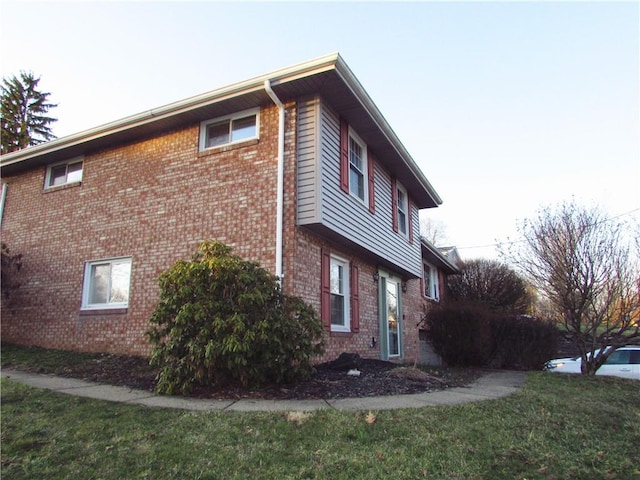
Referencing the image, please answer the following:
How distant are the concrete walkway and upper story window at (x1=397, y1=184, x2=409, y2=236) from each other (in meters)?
6.73

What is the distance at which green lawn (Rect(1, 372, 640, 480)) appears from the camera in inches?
124

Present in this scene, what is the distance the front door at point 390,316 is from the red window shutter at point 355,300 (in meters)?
1.66

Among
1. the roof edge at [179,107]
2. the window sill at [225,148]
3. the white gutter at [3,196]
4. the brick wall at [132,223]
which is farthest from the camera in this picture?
→ the white gutter at [3,196]

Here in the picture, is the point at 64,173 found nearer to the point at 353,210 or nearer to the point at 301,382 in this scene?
the point at 353,210

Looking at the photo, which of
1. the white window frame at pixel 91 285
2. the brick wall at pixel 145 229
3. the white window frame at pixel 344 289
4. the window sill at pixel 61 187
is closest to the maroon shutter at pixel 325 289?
the brick wall at pixel 145 229

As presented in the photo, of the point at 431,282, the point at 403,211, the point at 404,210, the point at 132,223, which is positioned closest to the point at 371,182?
the point at 403,211

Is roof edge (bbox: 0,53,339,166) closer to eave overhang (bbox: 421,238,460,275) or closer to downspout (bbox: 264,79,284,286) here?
downspout (bbox: 264,79,284,286)

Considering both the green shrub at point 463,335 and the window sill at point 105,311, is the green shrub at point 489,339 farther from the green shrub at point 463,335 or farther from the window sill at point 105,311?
the window sill at point 105,311

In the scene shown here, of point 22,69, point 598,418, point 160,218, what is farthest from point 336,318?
A: point 22,69

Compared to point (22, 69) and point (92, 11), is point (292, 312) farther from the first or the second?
point (22, 69)

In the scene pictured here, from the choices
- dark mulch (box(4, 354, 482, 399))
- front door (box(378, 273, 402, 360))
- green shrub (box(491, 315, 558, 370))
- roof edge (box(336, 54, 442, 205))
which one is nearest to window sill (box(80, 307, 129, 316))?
dark mulch (box(4, 354, 482, 399))

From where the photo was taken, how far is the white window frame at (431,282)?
1705cm

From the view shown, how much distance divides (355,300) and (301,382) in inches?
145

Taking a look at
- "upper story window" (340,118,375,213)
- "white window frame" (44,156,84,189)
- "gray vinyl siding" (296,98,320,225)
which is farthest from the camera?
"white window frame" (44,156,84,189)
